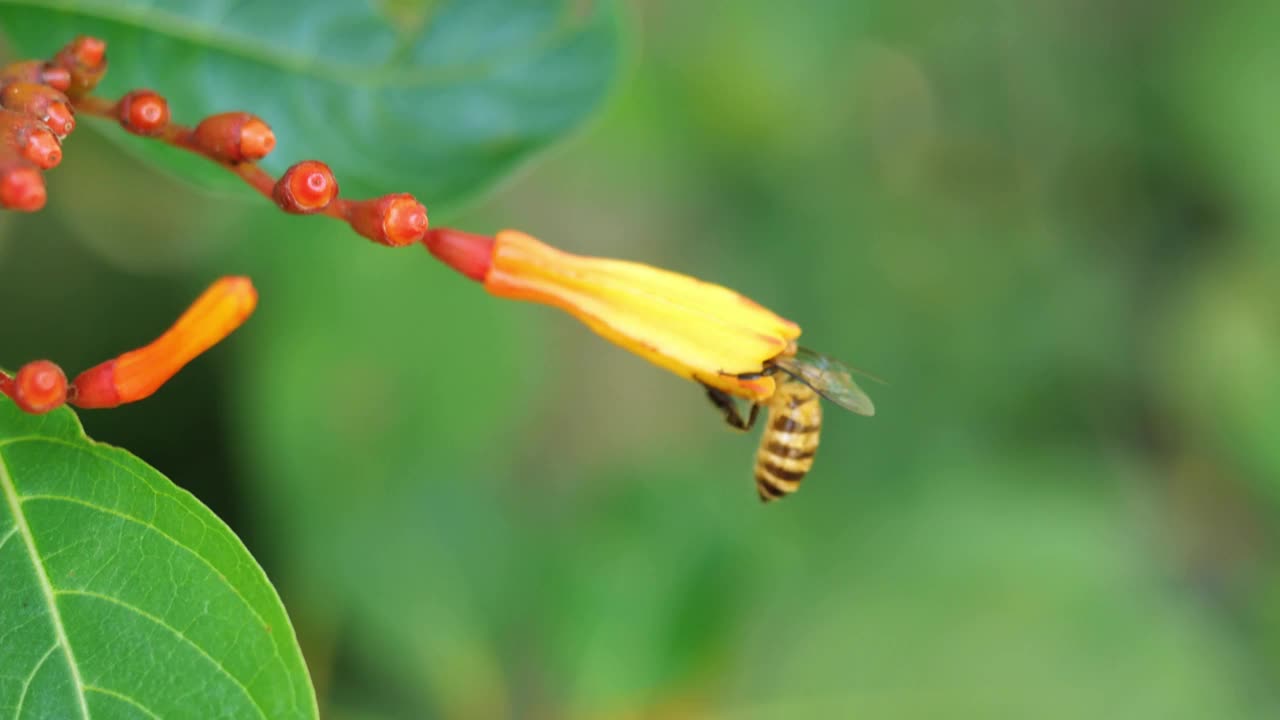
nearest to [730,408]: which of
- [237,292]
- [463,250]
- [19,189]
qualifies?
[463,250]

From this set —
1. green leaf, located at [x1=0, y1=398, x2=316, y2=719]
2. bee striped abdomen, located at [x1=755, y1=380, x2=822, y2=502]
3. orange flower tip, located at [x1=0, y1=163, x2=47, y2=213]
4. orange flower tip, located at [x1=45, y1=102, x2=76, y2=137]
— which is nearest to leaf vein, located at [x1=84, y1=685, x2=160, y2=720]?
green leaf, located at [x1=0, y1=398, x2=316, y2=719]

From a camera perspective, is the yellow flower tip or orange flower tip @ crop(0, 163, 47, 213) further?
the yellow flower tip

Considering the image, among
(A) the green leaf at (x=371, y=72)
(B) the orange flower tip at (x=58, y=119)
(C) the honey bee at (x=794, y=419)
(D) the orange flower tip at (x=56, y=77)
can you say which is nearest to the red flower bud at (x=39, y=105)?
(B) the orange flower tip at (x=58, y=119)

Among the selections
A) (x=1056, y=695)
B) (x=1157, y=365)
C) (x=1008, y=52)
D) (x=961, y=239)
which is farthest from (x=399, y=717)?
(x=1008, y=52)

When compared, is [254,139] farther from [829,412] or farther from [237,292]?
[829,412]

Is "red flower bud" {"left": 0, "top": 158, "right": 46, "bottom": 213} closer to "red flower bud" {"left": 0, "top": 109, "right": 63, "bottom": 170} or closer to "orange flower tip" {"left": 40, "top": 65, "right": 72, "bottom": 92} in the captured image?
"red flower bud" {"left": 0, "top": 109, "right": 63, "bottom": 170}

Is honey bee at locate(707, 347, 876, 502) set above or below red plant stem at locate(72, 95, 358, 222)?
above

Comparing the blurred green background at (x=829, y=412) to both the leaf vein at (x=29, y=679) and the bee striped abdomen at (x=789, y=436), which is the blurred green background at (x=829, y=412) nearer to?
the bee striped abdomen at (x=789, y=436)
